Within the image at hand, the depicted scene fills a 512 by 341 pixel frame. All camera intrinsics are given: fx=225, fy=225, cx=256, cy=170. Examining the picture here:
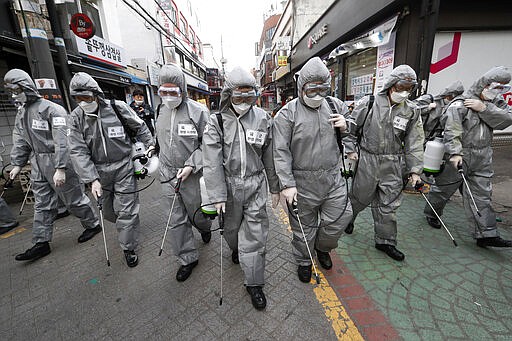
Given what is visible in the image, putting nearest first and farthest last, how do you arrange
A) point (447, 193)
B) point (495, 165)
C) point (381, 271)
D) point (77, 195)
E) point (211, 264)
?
point (381, 271), point (211, 264), point (447, 193), point (77, 195), point (495, 165)

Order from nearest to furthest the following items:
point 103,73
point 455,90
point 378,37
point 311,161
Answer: point 311,161
point 455,90
point 378,37
point 103,73

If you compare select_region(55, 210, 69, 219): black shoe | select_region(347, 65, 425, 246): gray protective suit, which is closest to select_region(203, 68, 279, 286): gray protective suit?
select_region(347, 65, 425, 246): gray protective suit

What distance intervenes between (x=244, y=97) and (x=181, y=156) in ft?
3.36

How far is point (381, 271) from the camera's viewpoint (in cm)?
250

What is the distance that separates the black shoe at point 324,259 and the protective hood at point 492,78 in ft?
9.08

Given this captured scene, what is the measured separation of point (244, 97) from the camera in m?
2.02

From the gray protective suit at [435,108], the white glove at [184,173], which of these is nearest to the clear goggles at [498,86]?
the gray protective suit at [435,108]

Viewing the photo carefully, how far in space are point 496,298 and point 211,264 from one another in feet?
9.37

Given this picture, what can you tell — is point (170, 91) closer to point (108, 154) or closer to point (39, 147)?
point (108, 154)

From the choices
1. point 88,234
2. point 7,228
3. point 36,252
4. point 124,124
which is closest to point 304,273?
point 124,124

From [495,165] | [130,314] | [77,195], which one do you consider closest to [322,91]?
[130,314]

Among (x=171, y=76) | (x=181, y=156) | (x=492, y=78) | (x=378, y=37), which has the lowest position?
(x=181, y=156)

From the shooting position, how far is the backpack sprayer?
294cm

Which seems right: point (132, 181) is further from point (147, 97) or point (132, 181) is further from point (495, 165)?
point (147, 97)
